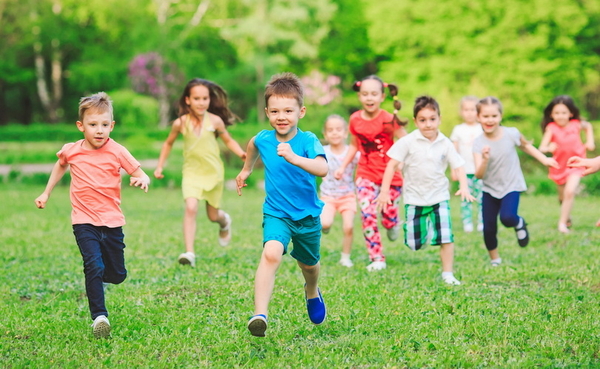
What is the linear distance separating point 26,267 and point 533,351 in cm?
599

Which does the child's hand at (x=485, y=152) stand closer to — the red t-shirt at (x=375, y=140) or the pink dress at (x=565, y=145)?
the red t-shirt at (x=375, y=140)

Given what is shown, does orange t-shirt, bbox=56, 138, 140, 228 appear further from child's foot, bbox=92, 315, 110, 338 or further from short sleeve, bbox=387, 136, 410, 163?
short sleeve, bbox=387, 136, 410, 163

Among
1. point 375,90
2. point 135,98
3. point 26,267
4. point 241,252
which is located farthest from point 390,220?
point 135,98

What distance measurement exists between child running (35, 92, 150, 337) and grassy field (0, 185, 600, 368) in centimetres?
62

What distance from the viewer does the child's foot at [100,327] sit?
526cm

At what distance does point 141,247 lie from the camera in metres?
10.0

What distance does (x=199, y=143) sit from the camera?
866cm

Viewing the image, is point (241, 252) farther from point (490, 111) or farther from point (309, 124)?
point (309, 124)

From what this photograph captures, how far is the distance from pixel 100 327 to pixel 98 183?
3.81ft

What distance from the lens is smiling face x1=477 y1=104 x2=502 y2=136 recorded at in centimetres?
792

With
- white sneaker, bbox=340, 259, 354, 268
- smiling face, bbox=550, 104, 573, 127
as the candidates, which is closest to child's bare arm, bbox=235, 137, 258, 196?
white sneaker, bbox=340, 259, 354, 268

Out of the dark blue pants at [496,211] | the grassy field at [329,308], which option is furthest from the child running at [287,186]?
the dark blue pants at [496,211]

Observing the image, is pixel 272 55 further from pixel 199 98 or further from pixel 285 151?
pixel 285 151

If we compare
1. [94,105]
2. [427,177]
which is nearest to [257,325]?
[94,105]
